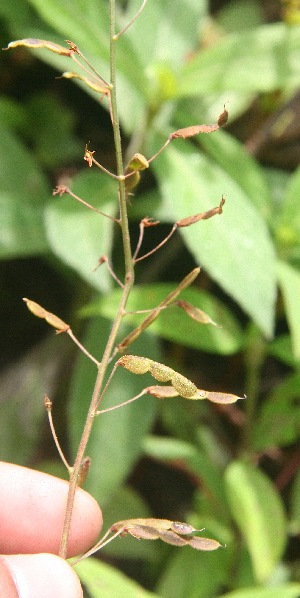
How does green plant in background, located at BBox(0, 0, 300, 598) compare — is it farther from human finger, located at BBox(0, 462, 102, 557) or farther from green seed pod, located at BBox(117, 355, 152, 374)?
green seed pod, located at BBox(117, 355, 152, 374)

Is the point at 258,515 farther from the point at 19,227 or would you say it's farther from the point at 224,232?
the point at 19,227

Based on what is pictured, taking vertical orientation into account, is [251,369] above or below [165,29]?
below

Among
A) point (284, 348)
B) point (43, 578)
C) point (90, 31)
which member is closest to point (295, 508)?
point (284, 348)

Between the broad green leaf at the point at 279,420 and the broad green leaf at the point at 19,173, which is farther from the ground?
the broad green leaf at the point at 19,173

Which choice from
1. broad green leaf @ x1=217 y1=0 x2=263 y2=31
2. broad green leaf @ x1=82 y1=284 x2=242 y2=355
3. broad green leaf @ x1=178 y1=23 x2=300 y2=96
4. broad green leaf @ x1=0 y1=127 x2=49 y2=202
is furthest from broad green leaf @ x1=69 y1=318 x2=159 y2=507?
broad green leaf @ x1=217 y1=0 x2=263 y2=31

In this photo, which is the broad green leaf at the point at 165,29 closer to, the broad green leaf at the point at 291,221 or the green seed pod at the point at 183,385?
the broad green leaf at the point at 291,221

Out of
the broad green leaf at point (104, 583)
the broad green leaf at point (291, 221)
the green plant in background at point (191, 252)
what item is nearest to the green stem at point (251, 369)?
the green plant in background at point (191, 252)
